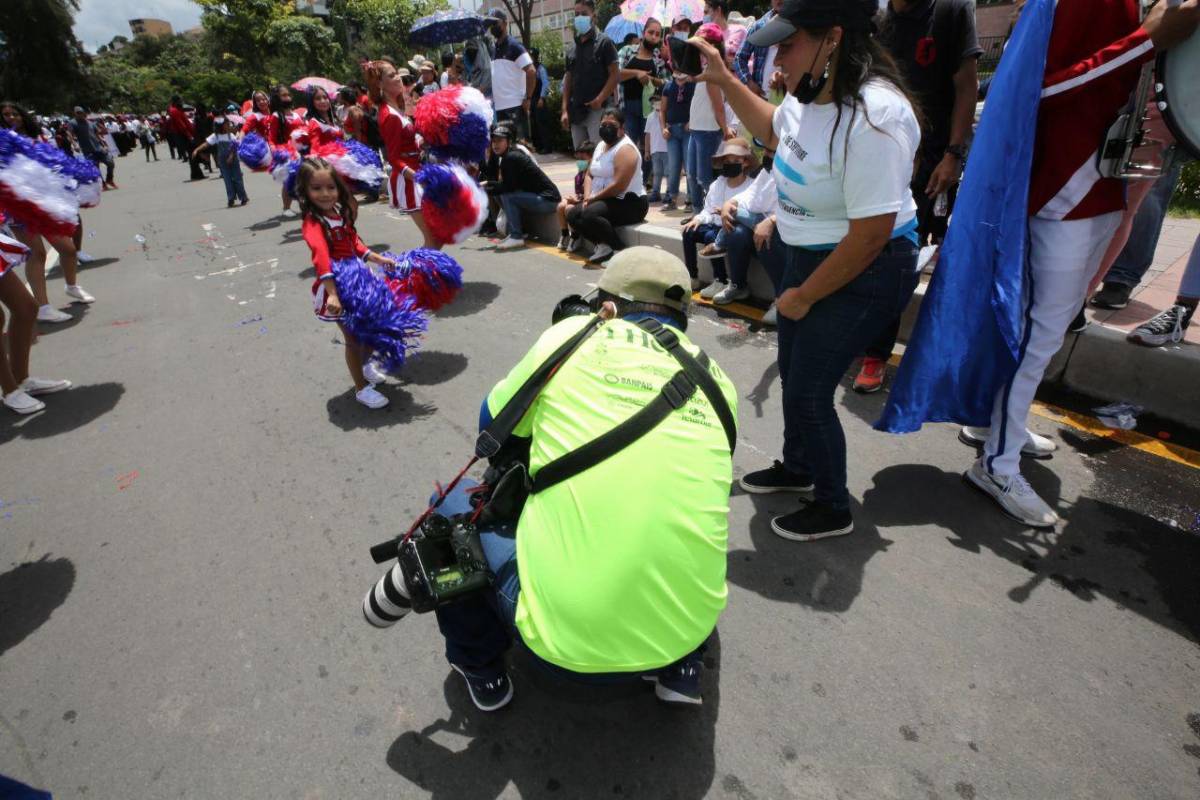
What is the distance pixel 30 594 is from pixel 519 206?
214 inches

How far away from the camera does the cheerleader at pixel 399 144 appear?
5.61 m

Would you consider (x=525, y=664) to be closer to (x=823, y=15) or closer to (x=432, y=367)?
(x=823, y=15)

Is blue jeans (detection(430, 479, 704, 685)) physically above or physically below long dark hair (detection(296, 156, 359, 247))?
below

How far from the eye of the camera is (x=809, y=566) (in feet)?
7.80

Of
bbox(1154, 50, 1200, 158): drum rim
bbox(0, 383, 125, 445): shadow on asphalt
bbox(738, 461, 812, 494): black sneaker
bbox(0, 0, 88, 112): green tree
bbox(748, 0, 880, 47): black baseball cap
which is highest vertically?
bbox(0, 0, 88, 112): green tree

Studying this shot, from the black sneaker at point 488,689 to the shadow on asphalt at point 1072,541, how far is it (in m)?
1.67

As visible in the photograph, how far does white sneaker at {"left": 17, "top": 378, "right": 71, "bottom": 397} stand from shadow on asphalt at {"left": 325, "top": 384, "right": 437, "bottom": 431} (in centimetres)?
203

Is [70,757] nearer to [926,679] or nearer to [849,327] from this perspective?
[926,679]

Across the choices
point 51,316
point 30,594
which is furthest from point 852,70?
point 51,316

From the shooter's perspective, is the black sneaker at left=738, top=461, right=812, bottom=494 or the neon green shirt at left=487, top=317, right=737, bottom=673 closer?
the neon green shirt at left=487, top=317, right=737, bottom=673

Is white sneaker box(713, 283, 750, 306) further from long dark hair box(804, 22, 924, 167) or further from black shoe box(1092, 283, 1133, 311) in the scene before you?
long dark hair box(804, 22, 924, 167)

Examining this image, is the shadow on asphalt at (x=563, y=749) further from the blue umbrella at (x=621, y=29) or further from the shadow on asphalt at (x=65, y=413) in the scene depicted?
the blue umbrella at (x=621, y=29)

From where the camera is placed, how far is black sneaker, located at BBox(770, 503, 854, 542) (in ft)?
8.13

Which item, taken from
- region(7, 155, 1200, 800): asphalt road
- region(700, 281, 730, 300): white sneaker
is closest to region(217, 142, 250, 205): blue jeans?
region(7, 155, 1200, 800): asphalt road
